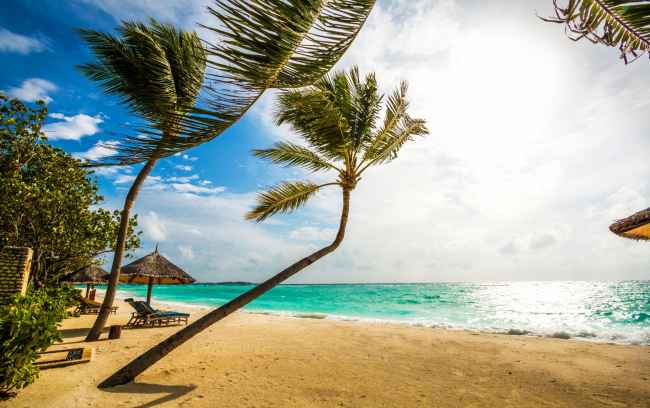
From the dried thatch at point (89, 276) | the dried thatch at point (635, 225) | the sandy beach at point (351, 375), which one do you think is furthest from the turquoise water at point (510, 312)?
the dried thatch at point (89, 276)

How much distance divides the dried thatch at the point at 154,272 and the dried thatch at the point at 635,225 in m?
15.4

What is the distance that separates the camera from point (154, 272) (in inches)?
551

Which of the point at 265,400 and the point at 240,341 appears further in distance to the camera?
the point at 240,341

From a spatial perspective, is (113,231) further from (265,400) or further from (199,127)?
(199,127)

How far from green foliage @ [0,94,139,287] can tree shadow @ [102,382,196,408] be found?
607 centimetres

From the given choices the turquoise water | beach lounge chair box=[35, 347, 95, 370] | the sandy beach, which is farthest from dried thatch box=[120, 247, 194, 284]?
the turquoise water

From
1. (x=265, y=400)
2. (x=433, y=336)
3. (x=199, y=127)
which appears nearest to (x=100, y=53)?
(x=199, y=127)

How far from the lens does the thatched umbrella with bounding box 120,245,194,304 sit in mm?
13664

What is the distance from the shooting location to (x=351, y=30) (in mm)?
1758

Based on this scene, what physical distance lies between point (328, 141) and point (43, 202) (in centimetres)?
815

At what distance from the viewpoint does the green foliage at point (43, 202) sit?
804cm

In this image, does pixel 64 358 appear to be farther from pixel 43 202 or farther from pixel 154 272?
pixel 154 272

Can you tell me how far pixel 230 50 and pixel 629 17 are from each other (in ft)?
7.09

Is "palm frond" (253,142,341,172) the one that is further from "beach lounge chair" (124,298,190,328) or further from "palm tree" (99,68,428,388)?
"beach lounge chair" (124,298,190,328)
